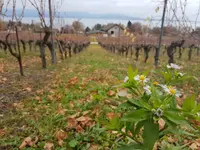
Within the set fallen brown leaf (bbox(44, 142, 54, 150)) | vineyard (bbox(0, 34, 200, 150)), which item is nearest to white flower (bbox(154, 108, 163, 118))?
vineyard (bbox(0, 34, 200, 150))

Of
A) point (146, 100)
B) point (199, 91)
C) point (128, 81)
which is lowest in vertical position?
point (199, 91)

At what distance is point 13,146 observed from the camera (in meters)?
2.69

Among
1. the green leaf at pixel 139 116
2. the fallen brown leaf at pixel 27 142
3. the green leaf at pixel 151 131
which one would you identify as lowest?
the fallen brown leaf at pixel 27 142

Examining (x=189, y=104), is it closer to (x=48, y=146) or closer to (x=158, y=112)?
(x=158, y=112)

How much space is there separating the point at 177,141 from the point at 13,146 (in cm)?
225

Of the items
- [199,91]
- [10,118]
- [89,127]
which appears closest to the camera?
[89,127]

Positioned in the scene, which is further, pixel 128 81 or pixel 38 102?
pixel 38 102

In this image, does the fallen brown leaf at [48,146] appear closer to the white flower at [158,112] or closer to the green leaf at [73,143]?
the green leaf at [73,143]

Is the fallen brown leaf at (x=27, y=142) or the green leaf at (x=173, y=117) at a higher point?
the green leaf at (x=173, y=117)

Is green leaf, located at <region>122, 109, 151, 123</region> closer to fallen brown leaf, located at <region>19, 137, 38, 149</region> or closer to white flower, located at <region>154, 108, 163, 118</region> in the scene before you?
white flower, located at <region>154, 108, 163, 118</region>

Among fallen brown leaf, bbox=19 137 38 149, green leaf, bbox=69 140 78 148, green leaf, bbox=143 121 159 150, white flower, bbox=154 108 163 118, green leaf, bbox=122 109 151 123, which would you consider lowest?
fallen brown leaf, bbox=19 137 38 149

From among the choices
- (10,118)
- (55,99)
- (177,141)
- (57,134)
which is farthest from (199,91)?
(10,118)

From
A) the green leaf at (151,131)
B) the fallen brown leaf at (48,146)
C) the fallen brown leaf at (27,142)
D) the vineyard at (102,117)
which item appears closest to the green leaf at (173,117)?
the vineyard at (102,117)

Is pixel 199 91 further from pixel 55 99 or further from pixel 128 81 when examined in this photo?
pixel 128 81
